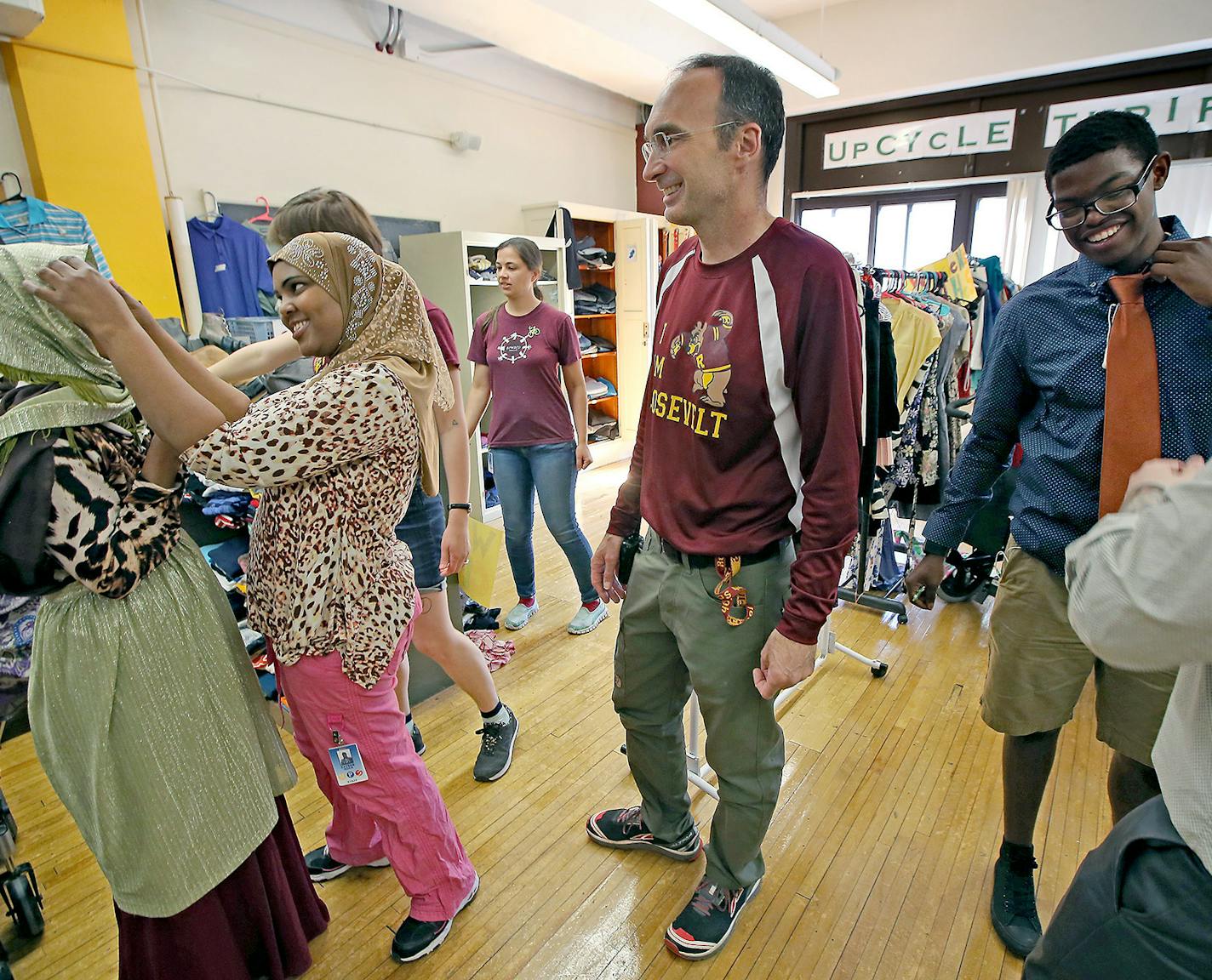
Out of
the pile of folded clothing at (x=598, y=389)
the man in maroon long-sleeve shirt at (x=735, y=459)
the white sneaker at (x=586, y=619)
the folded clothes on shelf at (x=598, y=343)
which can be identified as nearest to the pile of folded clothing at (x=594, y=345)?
the folded clothes on shelf at (x=598, y=343)

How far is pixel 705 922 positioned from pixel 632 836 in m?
0.33

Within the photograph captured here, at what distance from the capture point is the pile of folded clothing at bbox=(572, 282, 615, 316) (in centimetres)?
587

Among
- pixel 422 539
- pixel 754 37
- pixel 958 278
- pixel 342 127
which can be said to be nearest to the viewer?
pixel 422 539

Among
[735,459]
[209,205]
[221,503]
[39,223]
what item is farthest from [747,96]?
[209,205]

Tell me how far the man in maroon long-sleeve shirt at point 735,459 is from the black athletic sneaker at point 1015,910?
1.89 feet

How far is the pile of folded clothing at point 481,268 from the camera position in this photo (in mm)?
4598

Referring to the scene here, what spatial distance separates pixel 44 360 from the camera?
0.99 m

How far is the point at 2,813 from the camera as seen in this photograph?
67.3 inches

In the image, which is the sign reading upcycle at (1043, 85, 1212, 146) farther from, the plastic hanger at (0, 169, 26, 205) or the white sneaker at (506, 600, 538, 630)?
the plastic hanger at (0, 169, 26, 205)

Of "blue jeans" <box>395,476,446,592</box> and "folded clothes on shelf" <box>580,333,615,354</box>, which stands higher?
"folded clothes on shelf" <box>580,333,615,354</box>

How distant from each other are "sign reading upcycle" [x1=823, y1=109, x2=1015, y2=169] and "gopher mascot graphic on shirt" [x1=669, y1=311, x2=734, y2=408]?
5479mm

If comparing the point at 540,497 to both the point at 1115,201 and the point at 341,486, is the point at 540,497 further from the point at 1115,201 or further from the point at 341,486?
the point at 1115,201

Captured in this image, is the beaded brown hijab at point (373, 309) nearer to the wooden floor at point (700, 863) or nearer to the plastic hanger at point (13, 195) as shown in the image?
the wooden floor at point (700, 863)

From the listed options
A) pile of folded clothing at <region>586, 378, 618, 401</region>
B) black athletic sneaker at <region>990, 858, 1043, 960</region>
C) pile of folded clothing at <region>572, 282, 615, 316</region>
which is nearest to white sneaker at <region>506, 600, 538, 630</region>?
black athletic sneaker at <region>990, 858, 1043, 960</region>
